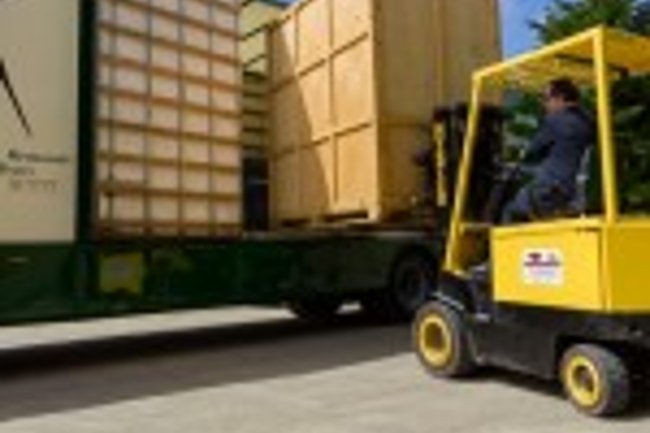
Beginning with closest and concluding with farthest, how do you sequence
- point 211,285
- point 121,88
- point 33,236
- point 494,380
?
point 494,380 → point 33,236 → point 121,88 → point 211,285

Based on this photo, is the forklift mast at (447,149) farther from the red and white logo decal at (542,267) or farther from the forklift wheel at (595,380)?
the forklift wheel at (595,380)

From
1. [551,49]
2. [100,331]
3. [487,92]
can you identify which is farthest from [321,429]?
[100,331]

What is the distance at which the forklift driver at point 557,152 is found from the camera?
7012 mm

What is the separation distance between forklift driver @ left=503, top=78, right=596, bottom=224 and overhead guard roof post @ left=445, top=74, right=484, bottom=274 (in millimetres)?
807

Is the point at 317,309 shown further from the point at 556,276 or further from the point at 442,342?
the point at 556,276

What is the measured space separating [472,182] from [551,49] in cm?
139

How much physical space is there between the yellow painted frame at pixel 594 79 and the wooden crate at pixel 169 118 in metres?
3.10

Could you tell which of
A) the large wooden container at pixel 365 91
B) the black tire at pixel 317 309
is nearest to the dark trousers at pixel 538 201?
the large wooden container at pixel 365 91

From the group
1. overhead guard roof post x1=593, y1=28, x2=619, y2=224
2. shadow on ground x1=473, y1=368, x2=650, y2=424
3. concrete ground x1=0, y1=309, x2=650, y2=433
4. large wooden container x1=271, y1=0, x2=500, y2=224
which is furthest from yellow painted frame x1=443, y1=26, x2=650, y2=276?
large wooden container x1=271, y1=0, x2=500, y2=224

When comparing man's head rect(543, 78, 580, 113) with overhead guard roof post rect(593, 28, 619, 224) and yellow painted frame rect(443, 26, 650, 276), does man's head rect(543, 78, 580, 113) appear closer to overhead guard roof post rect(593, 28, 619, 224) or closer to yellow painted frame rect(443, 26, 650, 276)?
yellow painted frame rect(443, 26, 650, 276)

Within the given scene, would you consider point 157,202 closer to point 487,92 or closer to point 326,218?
point 326,218

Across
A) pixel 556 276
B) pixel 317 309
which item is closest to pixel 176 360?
pixel 317 309

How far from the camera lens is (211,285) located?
10320 mm

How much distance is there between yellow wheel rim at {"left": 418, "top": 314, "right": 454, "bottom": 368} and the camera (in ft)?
26.4
